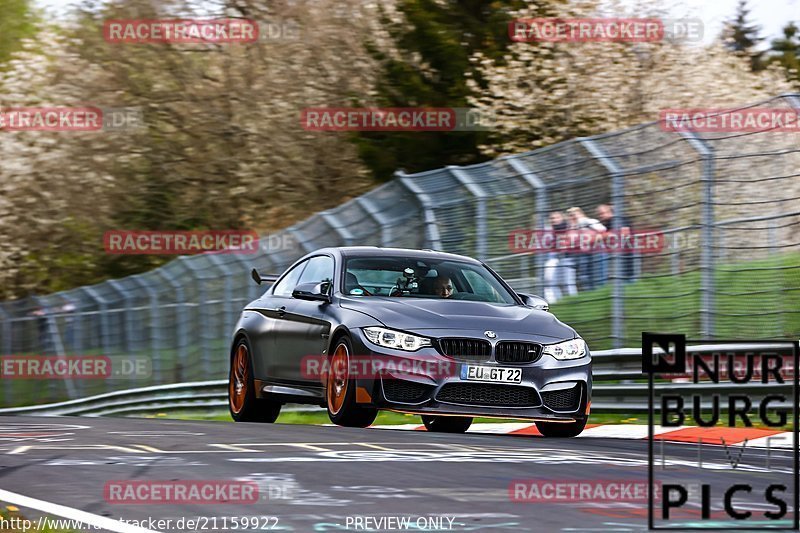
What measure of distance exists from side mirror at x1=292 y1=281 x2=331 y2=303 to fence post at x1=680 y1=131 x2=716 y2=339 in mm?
3676

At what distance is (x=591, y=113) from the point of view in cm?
3259

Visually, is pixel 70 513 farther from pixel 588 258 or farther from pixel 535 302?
pixel 588 258

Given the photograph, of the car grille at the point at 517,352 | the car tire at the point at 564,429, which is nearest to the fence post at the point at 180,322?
the car tire at the point at 564,429

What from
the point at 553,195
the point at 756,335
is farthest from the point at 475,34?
the point at 756,335

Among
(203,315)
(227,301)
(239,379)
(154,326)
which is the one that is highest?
(227,301)

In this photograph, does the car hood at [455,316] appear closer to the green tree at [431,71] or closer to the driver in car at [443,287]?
the driver in car at [443,287]

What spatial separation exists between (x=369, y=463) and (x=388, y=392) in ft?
7.17

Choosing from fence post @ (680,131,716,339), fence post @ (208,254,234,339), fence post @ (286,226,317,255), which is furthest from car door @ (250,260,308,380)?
fence post @ (208,254,234,339)

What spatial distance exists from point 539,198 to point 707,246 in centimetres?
282

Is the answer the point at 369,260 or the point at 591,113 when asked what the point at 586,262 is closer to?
the point at 369,260

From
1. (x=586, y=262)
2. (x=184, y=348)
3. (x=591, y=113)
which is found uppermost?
(x=591, y=113)

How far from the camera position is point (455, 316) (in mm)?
11344

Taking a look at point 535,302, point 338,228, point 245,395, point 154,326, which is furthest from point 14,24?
point 535,302

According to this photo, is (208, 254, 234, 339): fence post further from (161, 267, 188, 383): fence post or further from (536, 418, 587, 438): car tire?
(536, 418, 587, 438): car tire
